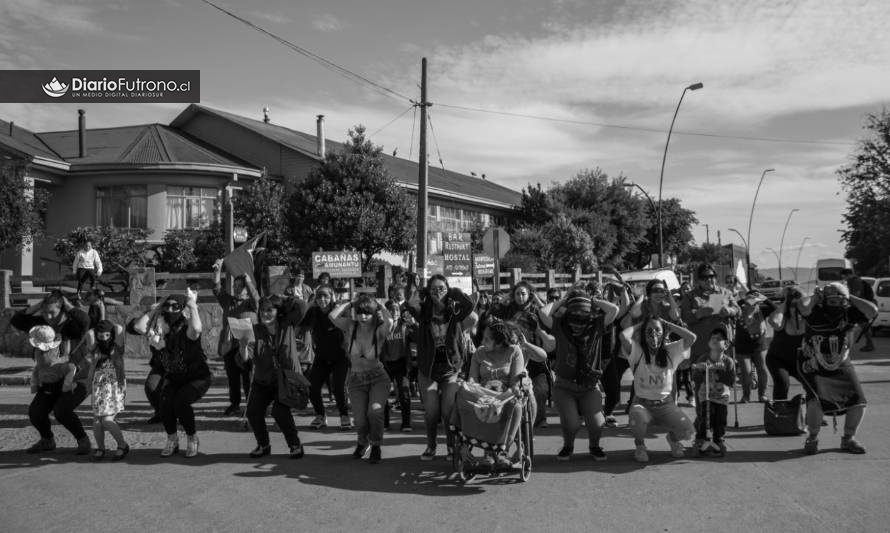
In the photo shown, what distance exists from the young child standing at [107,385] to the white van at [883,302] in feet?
64.0

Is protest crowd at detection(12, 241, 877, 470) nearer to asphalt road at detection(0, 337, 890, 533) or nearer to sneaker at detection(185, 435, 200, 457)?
sneaker at detection(185, 435, 200, 457)

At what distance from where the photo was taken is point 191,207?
29062 mm

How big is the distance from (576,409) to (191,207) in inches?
1011

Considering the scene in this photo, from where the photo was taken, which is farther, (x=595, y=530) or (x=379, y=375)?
(x=379, y=375)

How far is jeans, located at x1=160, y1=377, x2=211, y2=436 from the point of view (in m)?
6.84

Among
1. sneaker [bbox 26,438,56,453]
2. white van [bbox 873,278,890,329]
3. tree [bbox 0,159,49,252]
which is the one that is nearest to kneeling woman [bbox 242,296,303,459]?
sneaker [bbox 26,438,56,453]

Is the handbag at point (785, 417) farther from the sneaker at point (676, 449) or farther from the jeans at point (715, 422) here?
the sneaker at point (676, 449)

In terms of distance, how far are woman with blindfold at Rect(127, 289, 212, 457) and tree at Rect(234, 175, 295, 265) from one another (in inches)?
779

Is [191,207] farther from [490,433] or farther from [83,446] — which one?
[490,433]

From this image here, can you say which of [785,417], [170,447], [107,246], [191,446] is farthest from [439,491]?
[107,246]

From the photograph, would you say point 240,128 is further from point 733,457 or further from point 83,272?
point 733,457

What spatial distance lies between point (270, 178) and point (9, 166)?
458 inches

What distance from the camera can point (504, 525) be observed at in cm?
479

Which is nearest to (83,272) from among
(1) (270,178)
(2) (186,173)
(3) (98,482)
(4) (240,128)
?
(3) (98,482)
